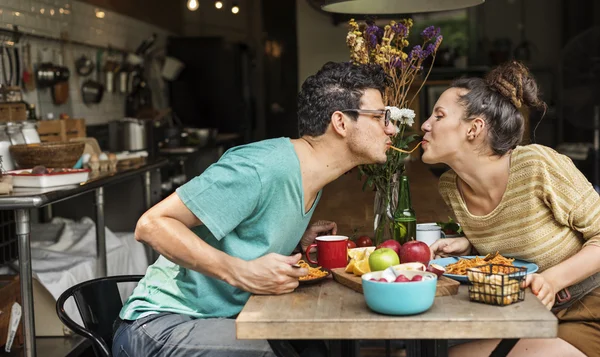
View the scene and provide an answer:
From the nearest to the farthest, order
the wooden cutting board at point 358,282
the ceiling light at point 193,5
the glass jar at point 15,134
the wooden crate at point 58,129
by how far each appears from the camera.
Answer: the wooden cutting board at point 358,282, the glass jar at point 15,134, the wooden crate at point 58,129, the ceiling light at point 193,5

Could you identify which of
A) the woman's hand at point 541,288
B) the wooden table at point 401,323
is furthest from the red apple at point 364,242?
the wooden table at point 401,323

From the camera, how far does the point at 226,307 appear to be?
90.4 inches

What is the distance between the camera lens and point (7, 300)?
12.6 feet

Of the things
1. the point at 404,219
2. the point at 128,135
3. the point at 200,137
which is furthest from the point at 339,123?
the point at 200,137

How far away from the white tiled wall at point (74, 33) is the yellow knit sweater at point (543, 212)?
378 centimetres

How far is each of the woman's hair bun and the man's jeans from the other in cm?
94

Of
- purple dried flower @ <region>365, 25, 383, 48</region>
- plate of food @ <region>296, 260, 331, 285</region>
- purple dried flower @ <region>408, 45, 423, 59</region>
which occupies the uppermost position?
purple dried flower @ <region>365, 25, 383, 48</region>

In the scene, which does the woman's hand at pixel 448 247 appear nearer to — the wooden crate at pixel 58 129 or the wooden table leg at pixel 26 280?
the wooden table leg at pixel 26 280

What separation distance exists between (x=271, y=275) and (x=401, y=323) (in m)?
0.40

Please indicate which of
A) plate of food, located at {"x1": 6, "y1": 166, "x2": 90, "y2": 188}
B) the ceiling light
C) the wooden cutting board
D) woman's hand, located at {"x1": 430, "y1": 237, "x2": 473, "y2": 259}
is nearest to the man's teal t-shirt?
the wooden cutting board

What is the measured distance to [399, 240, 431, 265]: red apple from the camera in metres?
2.20

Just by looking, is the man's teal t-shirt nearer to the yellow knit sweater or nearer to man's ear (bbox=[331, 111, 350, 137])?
man's ear (bbox=[331, 111, 350, 137])

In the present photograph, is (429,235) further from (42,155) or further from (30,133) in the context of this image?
(30,133)

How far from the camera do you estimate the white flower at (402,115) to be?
8.21ft
